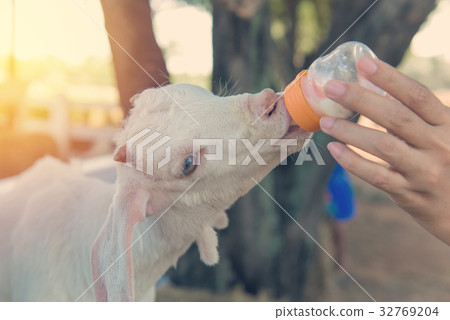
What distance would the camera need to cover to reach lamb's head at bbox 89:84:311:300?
123 centimetres

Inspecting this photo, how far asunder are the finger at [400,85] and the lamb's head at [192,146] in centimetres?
36

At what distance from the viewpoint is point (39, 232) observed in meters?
1.51

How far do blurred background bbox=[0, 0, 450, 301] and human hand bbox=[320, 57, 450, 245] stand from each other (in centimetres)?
88

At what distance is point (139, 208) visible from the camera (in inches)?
49.6

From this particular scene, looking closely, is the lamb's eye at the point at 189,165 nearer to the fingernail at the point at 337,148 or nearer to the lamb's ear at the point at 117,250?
the lamb's ear at the point at 117,250

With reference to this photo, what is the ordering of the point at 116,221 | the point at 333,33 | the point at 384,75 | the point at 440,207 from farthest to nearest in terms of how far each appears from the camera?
1. the point at 333,33
2. the point at 116,221
3. the point at 440,207
4. the point at 384,75

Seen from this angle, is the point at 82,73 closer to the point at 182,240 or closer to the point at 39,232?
the point at 39,232

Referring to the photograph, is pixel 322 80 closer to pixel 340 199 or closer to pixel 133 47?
pixel 133 47

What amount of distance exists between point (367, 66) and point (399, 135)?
0.16 metres

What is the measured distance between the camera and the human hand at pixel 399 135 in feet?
2.80

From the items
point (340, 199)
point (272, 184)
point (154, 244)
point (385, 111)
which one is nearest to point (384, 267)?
point (340, 199)

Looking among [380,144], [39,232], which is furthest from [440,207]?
[39,232]

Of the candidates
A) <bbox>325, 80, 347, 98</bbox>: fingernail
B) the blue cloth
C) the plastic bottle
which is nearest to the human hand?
<bbox>325, 80, 347, 98</bbox>: fingernail

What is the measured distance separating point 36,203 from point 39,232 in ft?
0.43
